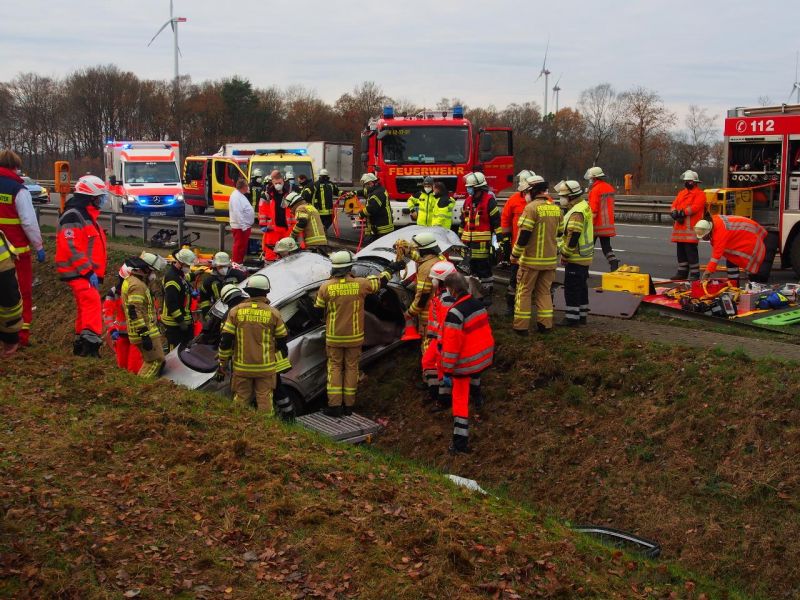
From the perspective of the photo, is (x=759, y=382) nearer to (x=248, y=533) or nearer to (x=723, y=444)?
(x=723, y=444)

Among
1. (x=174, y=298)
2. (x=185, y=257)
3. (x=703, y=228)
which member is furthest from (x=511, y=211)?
(x=174, y=298)

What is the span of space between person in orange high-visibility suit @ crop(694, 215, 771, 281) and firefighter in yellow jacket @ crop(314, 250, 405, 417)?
519 cm

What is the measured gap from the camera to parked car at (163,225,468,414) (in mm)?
9961

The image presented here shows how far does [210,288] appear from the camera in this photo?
11.3 meters

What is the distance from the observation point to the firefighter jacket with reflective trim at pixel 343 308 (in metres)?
9.68

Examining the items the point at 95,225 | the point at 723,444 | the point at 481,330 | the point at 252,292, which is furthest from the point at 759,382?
the point at 95,225

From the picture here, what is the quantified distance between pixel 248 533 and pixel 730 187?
13.0 meters

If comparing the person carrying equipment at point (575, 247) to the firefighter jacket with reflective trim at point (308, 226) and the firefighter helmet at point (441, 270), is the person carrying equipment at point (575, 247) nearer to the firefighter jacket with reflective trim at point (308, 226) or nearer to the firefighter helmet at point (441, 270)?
the firefighter helmet at point (441, 270)

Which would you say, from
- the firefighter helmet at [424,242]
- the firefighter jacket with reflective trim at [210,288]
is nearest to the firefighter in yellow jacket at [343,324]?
the firefighter helmet at [424,242]

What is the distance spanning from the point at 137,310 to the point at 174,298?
0.92 meters

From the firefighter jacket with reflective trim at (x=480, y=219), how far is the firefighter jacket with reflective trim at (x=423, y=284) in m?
2.38

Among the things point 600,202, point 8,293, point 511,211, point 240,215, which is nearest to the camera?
point 8,293

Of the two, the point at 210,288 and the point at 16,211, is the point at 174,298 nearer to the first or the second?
the point at 210,288

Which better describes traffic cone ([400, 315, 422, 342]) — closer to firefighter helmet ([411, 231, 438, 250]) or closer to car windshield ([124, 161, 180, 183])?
firefighter helmet ([411, 231, 438, 250])
